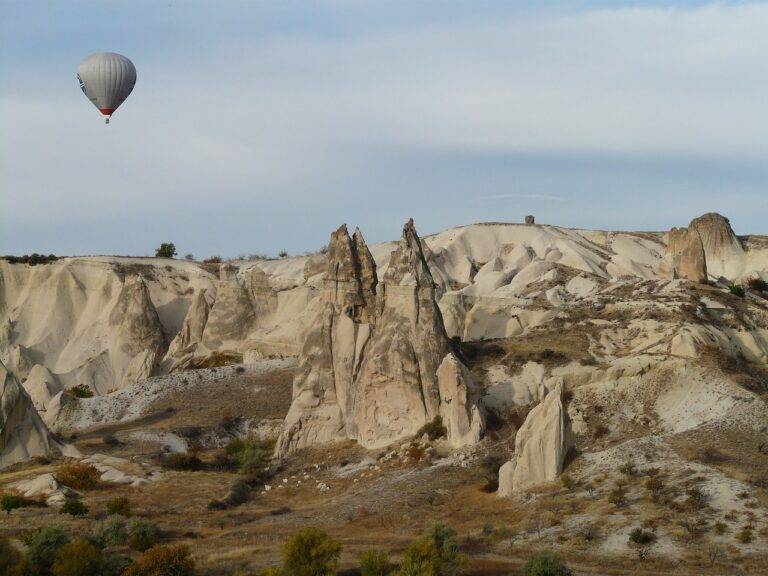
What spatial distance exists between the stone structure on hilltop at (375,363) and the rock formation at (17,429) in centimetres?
762

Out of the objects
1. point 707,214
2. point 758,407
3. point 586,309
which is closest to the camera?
point 758,407

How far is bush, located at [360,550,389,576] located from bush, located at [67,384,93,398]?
33.8 m

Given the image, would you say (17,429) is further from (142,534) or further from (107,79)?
(107,79)

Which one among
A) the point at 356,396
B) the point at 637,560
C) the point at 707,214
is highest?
the point at 707,214

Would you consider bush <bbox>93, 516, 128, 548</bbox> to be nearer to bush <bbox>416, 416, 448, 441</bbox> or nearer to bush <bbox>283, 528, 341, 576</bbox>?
bush <bbox>283, 528, 341, 576</bbox>

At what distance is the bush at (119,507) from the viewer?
3516 cm

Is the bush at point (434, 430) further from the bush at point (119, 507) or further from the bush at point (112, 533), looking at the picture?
the bush at point (112, 533)

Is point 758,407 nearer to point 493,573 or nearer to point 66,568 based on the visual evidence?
point 493,573

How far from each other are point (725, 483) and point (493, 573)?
23.5 ft

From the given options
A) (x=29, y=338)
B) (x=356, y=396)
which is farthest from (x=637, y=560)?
(x=29, y=338)

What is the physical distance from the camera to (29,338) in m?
74.4

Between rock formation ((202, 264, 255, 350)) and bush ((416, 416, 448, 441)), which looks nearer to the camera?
bush ((416, 416, 448, 441))

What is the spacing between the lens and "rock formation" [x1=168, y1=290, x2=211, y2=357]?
220ft

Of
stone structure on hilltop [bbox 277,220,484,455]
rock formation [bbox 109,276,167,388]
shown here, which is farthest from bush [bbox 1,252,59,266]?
stone structure on hilltop [bbox 277,220,484,455]
